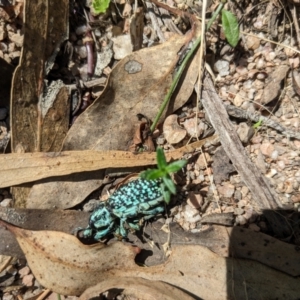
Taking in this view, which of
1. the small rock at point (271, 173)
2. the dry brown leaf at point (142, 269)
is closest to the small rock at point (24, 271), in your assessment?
the dry brown leaf at point (142, 269)

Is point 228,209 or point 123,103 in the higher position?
point 123,103

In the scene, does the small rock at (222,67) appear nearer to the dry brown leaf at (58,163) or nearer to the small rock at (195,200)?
the dry brown leaf at (58,163)

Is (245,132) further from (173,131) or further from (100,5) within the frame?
(100,5)

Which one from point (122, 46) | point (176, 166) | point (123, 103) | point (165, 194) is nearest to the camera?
point (176, 166)

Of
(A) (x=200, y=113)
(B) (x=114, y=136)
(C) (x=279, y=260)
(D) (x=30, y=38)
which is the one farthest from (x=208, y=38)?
(C) (x=279, y=260)

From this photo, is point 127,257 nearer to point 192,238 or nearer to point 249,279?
point 192,238

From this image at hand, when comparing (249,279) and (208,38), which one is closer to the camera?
(249,279)

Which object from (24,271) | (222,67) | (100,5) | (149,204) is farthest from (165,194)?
(100,5)

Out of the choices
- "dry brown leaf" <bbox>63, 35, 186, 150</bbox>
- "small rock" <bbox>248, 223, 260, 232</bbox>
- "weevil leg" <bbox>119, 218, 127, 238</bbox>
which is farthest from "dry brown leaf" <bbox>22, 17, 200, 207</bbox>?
"small rock" <bbox>248, 223, 260, 232</bbox>
